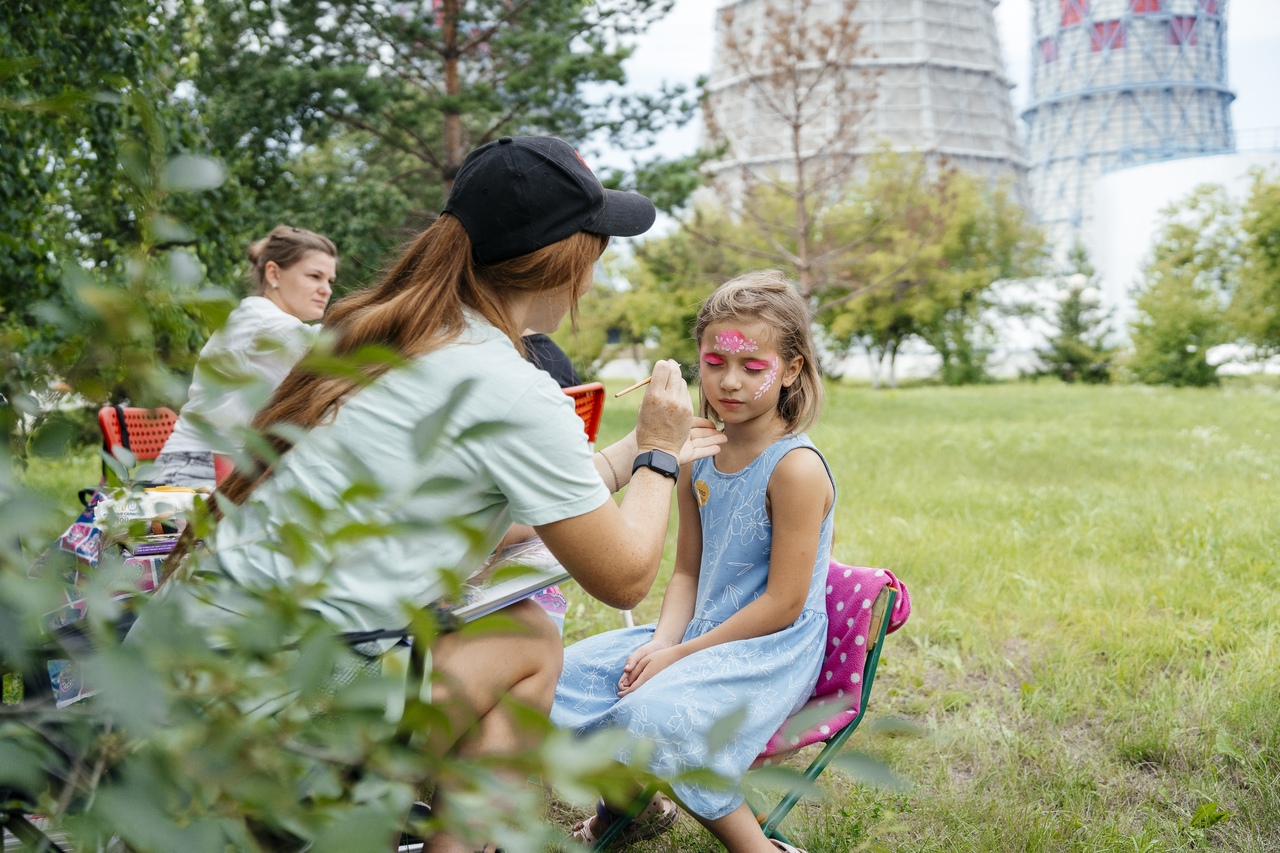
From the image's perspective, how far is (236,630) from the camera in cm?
59

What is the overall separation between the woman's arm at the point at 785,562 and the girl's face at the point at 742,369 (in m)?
0.19

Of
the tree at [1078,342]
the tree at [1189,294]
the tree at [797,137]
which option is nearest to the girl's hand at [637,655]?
the tree at [797,137]

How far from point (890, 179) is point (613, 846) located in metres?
28.1

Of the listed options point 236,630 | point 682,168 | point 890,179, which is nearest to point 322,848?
point 236,630

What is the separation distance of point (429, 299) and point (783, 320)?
1003mm

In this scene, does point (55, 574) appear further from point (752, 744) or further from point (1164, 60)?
point (1164, 60)

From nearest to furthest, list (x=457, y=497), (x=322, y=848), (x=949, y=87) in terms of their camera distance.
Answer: (x=322, y=848), (x=457, y=497), (x=949, y=87)

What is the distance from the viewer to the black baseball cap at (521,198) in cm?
174

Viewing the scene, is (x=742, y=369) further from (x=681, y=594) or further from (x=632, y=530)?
(x=632, y=530)

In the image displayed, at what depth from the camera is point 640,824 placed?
8.25 ft

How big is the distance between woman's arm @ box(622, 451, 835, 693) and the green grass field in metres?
0.37

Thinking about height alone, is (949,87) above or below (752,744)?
above

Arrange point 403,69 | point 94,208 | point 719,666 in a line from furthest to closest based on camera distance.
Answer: point 403,69 < point 94,208 < point 719,666

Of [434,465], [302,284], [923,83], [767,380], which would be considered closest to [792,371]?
[767,380]
